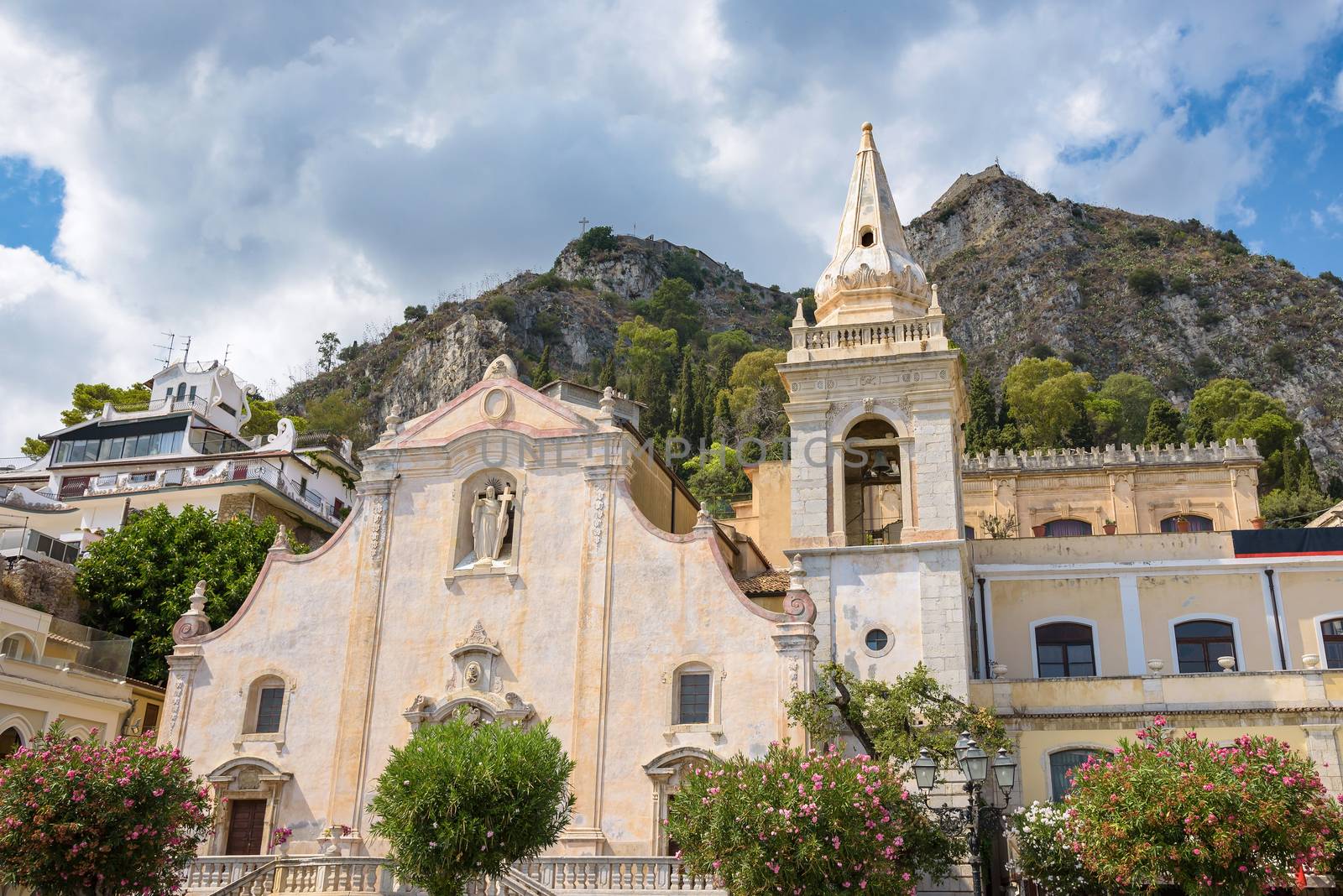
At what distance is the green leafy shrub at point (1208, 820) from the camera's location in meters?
18.7

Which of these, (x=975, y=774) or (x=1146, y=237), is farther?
(x=1146, y=237)

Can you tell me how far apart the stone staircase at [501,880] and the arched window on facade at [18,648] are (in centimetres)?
1253

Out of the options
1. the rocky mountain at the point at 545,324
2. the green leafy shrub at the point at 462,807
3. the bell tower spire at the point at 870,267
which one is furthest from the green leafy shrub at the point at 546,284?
the green leafy shrub at the point at 462,807

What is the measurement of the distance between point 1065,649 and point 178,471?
39127 mm

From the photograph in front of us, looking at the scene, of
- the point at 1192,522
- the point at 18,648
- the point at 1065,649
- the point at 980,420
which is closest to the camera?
the point at 18,648

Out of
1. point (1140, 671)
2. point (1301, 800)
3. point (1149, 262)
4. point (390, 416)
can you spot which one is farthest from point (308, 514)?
point (1149, 262)

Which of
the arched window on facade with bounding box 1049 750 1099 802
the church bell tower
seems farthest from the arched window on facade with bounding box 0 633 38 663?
the arched window on facade with bounding box 1049 750 1099 802

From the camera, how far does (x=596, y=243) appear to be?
15438 cm

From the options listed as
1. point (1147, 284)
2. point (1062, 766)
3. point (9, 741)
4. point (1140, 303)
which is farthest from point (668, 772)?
point (1147, 284)

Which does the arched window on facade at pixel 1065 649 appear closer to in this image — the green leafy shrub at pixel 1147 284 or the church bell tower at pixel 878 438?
the church bell tower at pixel 878 438

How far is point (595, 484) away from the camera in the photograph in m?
30.3

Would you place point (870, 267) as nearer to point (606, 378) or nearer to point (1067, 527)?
point (1067, 527)

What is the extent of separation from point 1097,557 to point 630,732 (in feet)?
50.6

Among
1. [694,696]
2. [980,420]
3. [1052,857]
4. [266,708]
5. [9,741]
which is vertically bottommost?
[1052,857]
